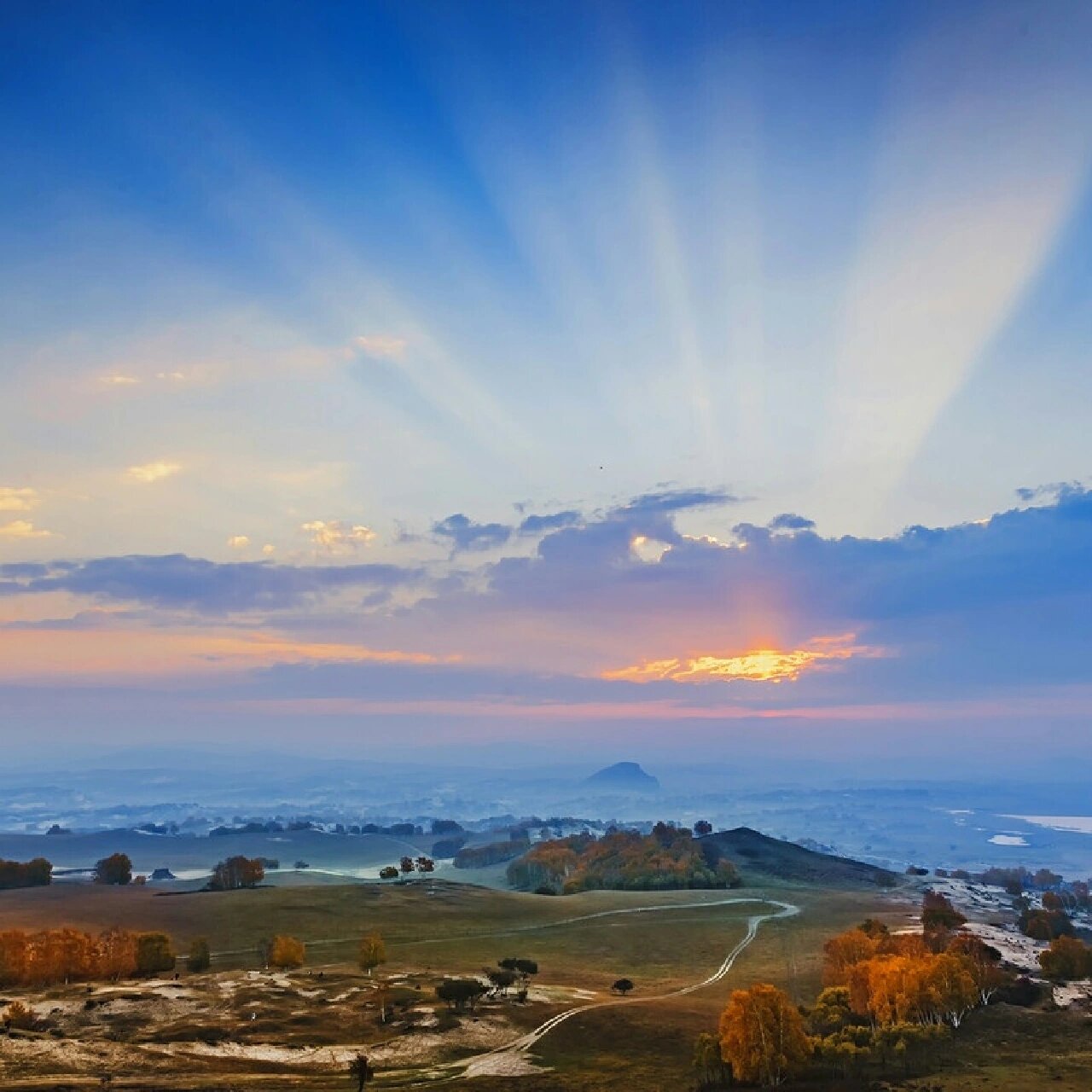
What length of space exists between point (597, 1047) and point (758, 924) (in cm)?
10162

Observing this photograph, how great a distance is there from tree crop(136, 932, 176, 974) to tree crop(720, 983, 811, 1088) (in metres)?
87.4

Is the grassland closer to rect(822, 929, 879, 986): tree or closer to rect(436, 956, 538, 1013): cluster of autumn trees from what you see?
rect(436, 956, 538, 1013): cluster of autumn trees

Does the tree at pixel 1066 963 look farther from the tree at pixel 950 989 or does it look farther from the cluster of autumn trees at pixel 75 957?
the cluster of autumn trees at pixel 75 957

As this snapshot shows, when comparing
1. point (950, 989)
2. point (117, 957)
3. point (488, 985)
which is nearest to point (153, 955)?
point (117, 957)

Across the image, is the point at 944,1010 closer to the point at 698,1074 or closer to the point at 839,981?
the point at 839,981

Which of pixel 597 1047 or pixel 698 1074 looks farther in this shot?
pixel 597 1047

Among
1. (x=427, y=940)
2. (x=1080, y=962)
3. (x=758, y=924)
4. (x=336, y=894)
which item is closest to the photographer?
(x=1080, y=962)

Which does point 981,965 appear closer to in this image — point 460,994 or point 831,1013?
point 831,1013

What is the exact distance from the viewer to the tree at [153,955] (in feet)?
409

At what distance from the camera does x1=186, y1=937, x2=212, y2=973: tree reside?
12850cm

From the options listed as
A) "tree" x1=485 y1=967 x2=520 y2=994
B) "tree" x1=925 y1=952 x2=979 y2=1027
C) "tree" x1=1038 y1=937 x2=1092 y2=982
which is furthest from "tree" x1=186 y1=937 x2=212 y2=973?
"tree" x1=1038 y1=937 x2=1092 y2=982

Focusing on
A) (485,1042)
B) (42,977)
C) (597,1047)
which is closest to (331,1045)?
(485,1042)

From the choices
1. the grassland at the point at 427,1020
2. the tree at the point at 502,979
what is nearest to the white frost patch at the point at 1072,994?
the grassland at the point at 427,1020

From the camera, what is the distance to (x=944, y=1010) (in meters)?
96.5
